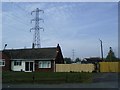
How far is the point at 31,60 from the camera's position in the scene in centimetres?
5803

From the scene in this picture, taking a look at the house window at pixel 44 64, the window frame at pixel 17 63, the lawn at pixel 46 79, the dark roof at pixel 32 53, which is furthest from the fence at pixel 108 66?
the lawn at pixel 46 79

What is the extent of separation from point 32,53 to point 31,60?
2493mm

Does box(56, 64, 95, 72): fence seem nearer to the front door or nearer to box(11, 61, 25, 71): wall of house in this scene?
the front door

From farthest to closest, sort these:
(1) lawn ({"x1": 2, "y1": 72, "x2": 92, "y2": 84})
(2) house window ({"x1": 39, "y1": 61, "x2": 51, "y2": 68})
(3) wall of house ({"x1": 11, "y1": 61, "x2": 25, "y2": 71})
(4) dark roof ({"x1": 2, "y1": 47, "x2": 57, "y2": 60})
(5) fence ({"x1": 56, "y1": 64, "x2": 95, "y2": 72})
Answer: (4) dark roof ({"x1": 2, "y1": 47, "x2": 57, "y2": 60}) < (3) wall of house ({"x1": 11, "y1": 61, "x2": 25, "y2": 71}) < (2) house window ({"x1": 39, "y1": 61, "x2": 51, "y2": 68}) < (5) fence ({"x1": 56, "y1": 64, "x2": 95, "y2": 72}) < (1) lawn ({"x1": 2, "y1": 72, "x2": 92, "y2": 84})

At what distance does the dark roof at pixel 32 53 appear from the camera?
→ 191 ft

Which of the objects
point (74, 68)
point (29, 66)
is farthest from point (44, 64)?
point (74, 68)

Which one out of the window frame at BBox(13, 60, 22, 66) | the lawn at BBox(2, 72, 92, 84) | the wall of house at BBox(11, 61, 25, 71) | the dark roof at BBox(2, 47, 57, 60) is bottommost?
the lawn at BBox(2, 72, 92, 84)

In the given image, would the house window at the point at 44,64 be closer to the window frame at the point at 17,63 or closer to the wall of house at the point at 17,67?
the wall of house at the point at 17,67

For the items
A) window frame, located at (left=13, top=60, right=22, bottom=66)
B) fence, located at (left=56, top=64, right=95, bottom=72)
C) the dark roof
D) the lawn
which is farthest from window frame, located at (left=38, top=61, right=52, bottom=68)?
the lawn

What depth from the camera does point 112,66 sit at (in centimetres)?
6219

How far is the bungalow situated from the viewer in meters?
57.3

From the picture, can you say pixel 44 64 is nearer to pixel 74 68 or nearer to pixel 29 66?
pixel 29 66

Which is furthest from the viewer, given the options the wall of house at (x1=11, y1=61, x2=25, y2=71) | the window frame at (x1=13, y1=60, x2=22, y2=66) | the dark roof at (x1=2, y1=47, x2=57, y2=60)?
the window frame at (x1=13, y1=60, x2=22, y2=66)

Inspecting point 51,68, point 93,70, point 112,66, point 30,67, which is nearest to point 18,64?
point 30,67
